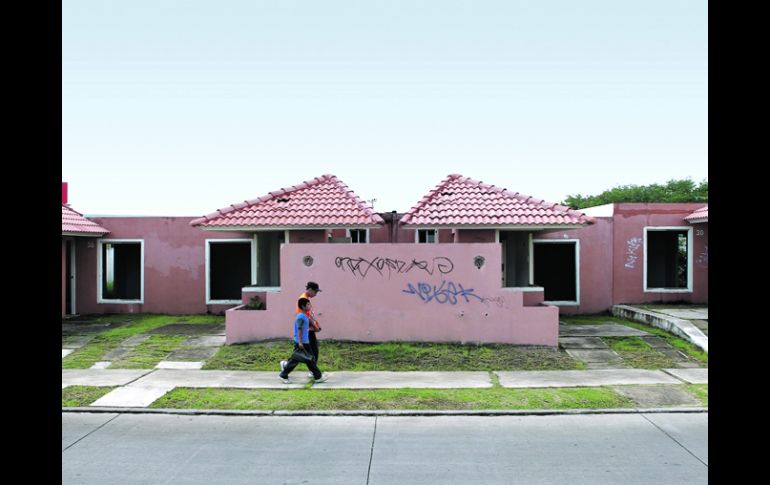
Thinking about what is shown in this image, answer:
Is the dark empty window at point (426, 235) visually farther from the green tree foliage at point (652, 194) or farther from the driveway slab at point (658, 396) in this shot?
the green tree foliage at point (652, 194)

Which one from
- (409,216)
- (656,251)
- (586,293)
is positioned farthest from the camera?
(656,251)

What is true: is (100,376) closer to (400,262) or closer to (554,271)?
(400,262)

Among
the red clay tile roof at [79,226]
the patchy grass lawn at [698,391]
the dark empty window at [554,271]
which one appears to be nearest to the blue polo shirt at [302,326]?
the patchy grass lawn at [698,391]

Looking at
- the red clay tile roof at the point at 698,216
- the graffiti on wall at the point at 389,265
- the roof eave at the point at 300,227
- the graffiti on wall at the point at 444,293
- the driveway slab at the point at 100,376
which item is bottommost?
the driveway slab at the point at 100,376

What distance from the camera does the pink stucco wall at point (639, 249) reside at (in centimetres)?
1614

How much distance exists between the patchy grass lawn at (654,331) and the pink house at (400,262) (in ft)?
2.12

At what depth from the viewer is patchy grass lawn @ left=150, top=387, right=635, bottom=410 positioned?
8.01 m

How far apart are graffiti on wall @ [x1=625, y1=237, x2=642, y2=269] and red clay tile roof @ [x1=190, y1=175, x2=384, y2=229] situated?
7681 millimetres
